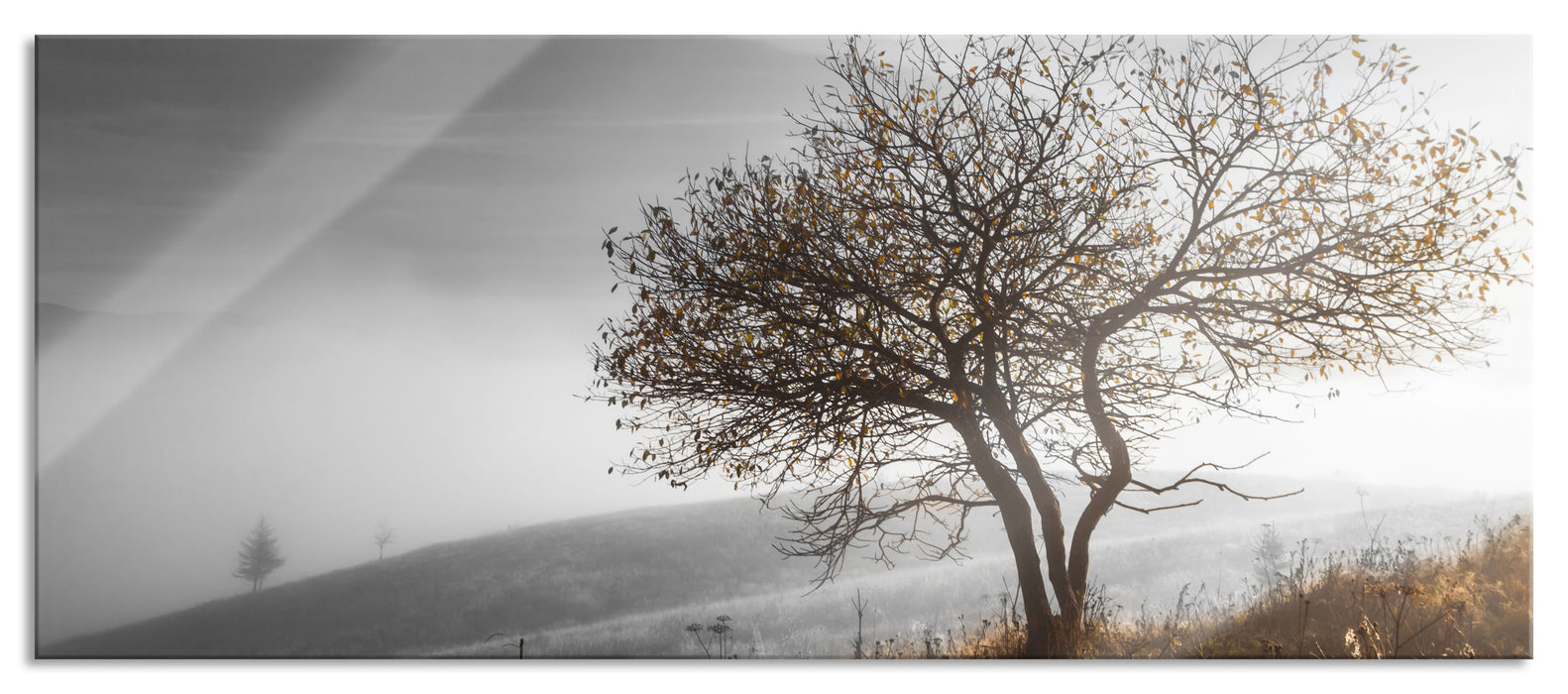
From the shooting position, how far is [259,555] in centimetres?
791

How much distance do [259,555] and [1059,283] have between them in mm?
5126

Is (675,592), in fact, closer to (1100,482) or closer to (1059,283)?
(1100,482)

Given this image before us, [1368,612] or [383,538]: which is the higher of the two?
[383,538]

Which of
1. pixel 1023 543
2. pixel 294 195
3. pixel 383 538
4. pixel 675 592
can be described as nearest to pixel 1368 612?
pixel 1023 543

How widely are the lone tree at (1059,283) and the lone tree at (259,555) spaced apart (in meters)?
2.26

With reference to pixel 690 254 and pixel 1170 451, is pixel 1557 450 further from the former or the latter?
pixel 690 254

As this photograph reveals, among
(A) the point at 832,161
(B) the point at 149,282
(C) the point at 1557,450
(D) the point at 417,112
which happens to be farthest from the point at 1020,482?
(B) the point at 149,282

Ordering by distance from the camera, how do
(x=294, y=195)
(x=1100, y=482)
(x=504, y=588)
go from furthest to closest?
(x=294, y=195), (x=504, y=588), (x=1100, y=482)

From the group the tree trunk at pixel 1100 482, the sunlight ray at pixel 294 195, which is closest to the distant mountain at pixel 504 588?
the sunlight ray at pixel 294 195

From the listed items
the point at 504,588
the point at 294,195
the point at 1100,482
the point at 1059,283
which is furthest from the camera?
the point at 294,195

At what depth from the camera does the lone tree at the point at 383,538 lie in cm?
788

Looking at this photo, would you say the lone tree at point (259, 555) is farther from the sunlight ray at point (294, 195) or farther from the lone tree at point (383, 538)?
the sunlight ray at point (294, 195)

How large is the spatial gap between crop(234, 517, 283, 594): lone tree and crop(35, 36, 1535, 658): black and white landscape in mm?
38

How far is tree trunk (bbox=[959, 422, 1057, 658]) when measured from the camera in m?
7.86
